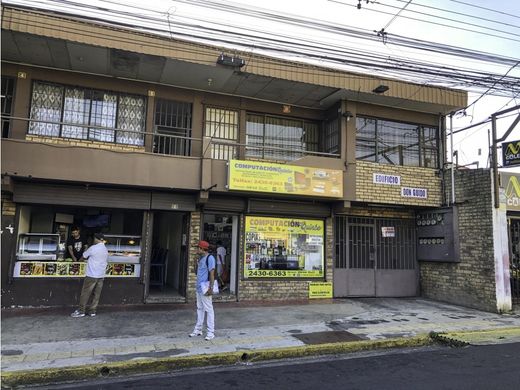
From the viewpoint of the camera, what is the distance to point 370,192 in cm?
1263

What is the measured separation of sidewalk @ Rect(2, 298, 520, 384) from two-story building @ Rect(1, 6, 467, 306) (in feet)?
4.05

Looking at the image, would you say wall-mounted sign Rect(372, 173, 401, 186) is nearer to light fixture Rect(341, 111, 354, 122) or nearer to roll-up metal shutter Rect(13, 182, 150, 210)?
light fixture Rect(341, 111, 354, 122)

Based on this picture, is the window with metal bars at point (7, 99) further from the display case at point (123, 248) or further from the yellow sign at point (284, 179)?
the yellow sign at point (284, 179)

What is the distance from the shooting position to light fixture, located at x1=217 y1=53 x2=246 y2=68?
10.6 meters

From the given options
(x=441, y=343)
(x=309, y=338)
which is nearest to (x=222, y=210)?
(x=309, y=338)

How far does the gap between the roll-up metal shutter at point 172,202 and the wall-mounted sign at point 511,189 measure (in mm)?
8414

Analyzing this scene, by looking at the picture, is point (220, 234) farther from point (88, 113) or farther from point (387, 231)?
point (88, 113)

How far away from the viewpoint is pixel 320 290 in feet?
42.3

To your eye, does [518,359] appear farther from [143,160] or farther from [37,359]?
[143,160]

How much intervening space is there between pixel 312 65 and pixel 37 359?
892 centimetres

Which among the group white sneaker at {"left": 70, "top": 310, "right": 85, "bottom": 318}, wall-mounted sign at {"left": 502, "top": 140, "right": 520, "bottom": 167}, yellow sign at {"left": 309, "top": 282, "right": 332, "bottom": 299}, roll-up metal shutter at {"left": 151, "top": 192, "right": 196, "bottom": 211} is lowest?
white sneaker at {"left": 70, "top": 310, "right": 85, "bottom": 318}

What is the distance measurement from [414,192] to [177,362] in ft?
29.4

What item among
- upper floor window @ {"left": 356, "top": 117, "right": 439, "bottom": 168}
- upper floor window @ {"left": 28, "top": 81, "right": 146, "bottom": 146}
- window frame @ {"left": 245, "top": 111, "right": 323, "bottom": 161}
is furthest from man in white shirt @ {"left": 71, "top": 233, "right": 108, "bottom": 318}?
upper floor window @ {"left": 356, "top": 117, "right": 439, "bottom": 168}

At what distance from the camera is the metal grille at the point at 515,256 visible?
1251 cm
